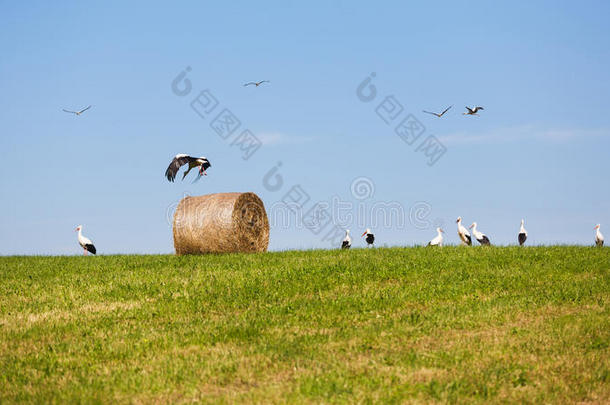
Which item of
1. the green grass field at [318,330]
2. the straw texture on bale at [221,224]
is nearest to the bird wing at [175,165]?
the straw texture on bale at [221,224]

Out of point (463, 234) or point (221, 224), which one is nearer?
point (221, 224)

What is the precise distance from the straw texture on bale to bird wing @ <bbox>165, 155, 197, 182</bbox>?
75.9 inches

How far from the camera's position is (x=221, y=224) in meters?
23.0

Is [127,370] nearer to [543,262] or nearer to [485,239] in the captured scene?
[543,262]

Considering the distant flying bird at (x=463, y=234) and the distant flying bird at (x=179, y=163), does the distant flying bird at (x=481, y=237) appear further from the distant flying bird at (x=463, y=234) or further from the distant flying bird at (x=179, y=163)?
the distant flying bird at (x=179, y=163)

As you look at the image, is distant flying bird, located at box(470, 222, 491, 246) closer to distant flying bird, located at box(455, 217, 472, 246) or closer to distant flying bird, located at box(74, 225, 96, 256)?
distant flying bird, located at box(455, 217, 472, 246)

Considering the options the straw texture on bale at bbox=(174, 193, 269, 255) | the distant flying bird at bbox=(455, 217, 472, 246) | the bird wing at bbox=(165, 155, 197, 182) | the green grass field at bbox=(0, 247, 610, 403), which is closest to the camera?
the green grass field at bbox=(0, 247, 610, 403)

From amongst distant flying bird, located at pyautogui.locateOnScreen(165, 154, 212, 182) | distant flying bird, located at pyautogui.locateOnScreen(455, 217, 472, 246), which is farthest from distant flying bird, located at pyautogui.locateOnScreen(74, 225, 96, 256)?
distant flying bird, located at pyautogui.locateOnScreen(455, 217, 472, 246)

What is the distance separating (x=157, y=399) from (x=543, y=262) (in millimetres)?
13153

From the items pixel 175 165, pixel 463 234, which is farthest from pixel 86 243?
pixel 463 234

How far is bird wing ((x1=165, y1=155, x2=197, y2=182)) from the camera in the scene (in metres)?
25.9

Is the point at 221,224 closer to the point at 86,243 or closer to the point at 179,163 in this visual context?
the point at 179,163

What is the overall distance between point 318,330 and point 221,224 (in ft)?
36.7

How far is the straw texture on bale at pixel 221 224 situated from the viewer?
23.0 meters
